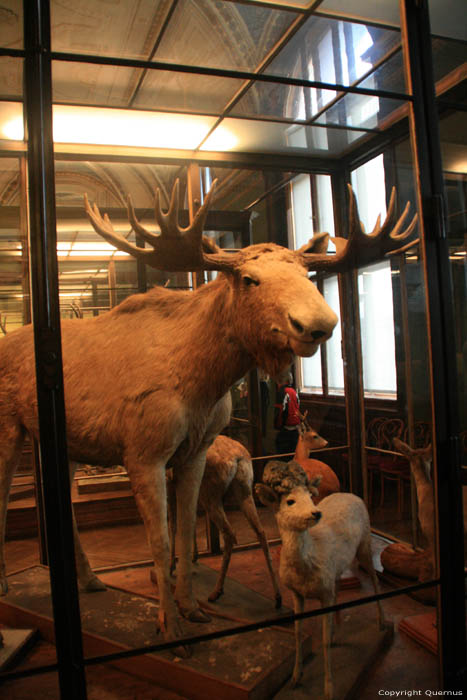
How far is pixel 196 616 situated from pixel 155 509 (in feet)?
1.24

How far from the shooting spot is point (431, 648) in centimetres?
182

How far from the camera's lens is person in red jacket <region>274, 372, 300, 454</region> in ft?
6.11

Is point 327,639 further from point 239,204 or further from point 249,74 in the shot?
point 249,74

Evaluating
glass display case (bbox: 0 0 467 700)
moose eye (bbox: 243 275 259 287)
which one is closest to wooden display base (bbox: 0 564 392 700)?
glass display case (bbox: 0 0 467 700)

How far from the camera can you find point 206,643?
163 cm

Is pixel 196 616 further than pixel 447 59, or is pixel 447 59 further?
pixel 447 59

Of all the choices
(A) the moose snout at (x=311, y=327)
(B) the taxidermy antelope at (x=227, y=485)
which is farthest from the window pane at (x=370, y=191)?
(B) the taxidermy antelope at (x=227, y=485)

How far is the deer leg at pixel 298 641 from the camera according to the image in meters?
1.63

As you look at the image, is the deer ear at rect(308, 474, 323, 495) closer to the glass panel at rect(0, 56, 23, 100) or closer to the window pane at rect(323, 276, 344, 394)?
the window pane at rect(323, 276, 344, 394)

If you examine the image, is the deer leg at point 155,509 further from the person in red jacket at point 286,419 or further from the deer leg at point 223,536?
the person in red jacket at point 286,419

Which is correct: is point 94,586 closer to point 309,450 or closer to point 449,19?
point 309,450

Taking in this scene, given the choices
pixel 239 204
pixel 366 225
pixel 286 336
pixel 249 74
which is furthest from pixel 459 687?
pixel 249 74

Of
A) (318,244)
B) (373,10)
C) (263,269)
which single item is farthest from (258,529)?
(373,10)

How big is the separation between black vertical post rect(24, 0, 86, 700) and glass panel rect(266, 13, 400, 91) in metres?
0.85
